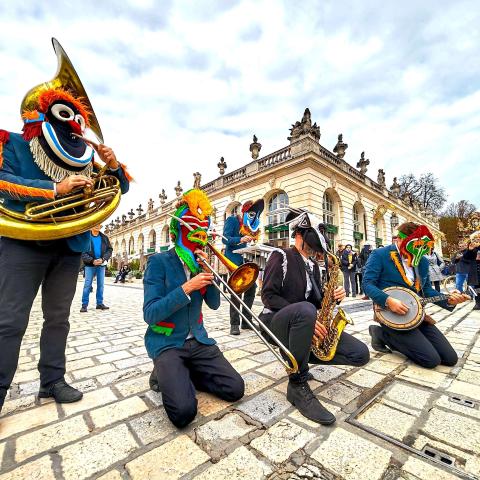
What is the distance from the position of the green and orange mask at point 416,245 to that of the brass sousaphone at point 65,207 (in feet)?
11.5

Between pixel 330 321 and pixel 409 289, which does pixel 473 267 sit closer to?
pixel 409 289

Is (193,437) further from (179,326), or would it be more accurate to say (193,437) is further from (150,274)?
(150,274)

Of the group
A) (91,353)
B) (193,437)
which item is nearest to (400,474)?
(193,437)

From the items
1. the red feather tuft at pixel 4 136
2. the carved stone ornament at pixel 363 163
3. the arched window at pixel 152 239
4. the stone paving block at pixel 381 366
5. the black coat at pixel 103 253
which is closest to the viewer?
the red feather tuft at pixel 4 136

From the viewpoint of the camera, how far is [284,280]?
2.65 metres

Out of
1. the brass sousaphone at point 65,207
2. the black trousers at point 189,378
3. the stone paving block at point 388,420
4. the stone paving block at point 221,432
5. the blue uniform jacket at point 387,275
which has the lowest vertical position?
the stone paving block at point 388,420

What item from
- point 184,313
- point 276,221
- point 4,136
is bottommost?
point 184,313

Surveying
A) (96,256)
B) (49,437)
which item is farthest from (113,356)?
(96,256)

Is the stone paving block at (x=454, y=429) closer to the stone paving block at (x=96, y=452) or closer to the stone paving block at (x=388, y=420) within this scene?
the stone paving block at (x=388, y=420)

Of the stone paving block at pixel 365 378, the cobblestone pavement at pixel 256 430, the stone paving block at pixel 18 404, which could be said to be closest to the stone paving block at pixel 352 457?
the cobblestone pavement at pixel 256 430

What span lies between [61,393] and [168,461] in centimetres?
130

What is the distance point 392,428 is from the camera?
70.7 inches

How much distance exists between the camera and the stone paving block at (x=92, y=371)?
8.99 ft

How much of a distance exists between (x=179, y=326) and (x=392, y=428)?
1.78 meters
